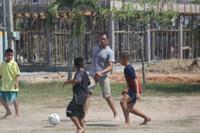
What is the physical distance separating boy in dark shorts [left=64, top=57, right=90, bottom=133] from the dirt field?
71cm

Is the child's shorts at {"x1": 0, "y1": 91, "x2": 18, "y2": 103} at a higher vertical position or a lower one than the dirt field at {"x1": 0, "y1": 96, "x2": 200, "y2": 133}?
higher

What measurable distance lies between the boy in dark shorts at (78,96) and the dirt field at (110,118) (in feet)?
2.33

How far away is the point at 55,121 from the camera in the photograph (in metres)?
13.0

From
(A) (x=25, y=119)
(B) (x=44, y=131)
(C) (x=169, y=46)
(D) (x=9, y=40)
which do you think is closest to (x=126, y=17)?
(D) (x=9, y=40)

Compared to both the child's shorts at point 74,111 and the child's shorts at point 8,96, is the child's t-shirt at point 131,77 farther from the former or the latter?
the child's shorts at point 8,96

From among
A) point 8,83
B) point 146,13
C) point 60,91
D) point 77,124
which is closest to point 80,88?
point 77,124

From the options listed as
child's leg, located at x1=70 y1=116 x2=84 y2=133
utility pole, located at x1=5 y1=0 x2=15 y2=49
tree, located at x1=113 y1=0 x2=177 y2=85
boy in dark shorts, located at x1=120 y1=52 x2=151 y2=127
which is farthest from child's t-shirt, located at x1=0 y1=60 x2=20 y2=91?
tree, located at x1=113 y1=0 x2=177 y2=85

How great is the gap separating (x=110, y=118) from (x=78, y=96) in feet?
9.36

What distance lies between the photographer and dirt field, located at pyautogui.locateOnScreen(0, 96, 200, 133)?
1259 cm

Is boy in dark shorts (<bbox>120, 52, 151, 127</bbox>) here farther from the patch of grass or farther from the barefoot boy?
the patch of grass

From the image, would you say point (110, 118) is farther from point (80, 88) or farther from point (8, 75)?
point (80, 88)

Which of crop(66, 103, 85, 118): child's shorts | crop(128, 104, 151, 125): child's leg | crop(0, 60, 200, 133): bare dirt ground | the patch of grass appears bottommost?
the patch of grass

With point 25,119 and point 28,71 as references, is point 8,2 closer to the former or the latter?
point 25,119

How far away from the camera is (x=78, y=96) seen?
11.8 m
